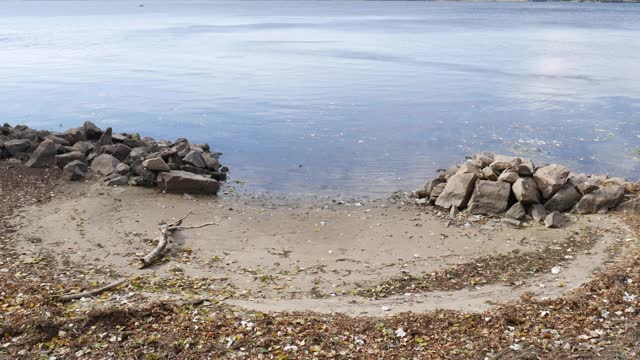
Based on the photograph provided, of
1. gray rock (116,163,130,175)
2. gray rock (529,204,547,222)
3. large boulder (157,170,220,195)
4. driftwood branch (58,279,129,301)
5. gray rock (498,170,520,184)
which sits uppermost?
gray rock (498,170,520,184)

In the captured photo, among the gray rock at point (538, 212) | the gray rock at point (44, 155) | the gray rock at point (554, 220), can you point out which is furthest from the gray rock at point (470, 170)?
the gray rock at point (44, 155)

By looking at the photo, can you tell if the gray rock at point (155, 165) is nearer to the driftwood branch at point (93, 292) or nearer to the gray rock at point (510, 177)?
the driftwood branch at point (93, 292)

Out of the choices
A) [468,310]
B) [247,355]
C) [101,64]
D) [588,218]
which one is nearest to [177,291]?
[247,355]

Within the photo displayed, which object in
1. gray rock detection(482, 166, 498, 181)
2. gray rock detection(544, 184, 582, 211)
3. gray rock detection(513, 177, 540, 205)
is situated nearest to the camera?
gray rock detection(513, 177, 540, 205)

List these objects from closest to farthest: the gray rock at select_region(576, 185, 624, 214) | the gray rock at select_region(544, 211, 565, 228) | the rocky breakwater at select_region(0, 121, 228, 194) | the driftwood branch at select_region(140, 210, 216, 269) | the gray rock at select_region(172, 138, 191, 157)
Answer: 1. the driftwood branch at select_region(140, 210, 216, 269)
2. the gray rock at select_region(544, 211, 565, 228)
3. the gray rock at select_region(576, 185, 624, 214)
4. the rocky breakwater at select_region(0, 121, 228, 194)
5. the gray rock at select_region(172, 138, 191, 157)

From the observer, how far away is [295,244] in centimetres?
1385

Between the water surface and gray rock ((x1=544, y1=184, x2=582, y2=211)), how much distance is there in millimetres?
4236

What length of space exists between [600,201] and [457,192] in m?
3.27

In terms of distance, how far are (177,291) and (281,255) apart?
287cm

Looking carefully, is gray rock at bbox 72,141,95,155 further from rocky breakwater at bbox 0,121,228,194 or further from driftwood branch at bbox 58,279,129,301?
driftwood branch at bbox 58,279,129,301

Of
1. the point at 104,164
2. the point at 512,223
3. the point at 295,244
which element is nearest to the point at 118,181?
the point at 104,164

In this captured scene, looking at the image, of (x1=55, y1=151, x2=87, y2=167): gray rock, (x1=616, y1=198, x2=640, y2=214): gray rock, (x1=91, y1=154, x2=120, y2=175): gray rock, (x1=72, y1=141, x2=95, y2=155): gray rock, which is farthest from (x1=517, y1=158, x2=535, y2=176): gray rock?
(x1=72, y1=141, x2=95, y2=155): gray rock

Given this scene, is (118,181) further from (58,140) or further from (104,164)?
(58,140)

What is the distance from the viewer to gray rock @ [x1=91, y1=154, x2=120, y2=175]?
18422 mm
